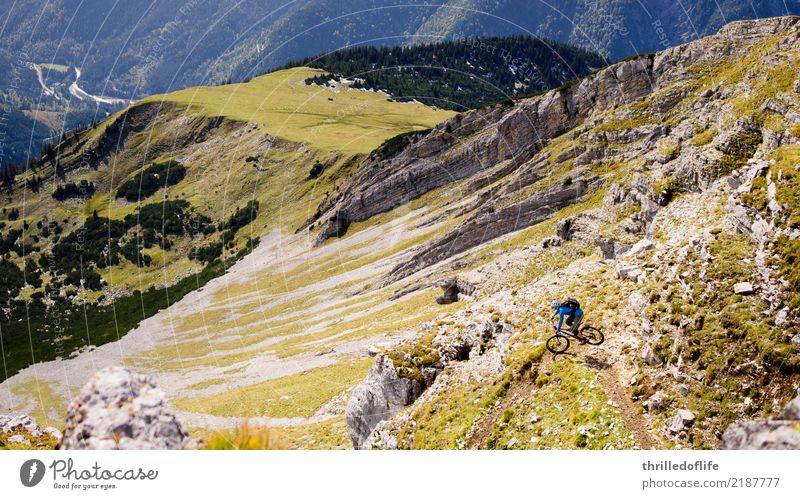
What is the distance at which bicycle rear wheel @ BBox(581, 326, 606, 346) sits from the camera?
26.4 m

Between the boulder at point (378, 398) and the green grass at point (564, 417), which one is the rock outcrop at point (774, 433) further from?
the boulder at point (378, 398)

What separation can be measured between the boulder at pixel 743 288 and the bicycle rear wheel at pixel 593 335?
603 cm

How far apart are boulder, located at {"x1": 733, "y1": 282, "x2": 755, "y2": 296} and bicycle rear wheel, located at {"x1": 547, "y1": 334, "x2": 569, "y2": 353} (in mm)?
7424

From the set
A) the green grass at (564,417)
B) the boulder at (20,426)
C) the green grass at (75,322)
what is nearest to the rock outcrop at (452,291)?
the green grass at (564,417)

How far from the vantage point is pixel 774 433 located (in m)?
13.9

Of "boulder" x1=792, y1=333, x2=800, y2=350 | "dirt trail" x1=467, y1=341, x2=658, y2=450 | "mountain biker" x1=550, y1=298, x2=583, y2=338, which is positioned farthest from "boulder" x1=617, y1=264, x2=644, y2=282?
"boulder" x1=792, y1=333, x2=800, y2=350

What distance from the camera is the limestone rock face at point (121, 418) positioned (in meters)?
14.5

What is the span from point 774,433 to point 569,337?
12885 millimetres

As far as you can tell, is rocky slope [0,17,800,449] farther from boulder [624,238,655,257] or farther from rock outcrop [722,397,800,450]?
rock outcrop [722,397,800,450]

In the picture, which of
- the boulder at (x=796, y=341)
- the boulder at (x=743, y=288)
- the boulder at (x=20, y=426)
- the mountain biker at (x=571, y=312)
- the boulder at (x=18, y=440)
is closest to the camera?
the boulder at (x=796, y=341)

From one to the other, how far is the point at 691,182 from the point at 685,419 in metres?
34.0

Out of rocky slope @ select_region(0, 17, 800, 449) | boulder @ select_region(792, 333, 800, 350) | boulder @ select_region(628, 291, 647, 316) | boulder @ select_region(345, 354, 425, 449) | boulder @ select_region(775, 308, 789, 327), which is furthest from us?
boulder @ select_region(345, 354, 425, 449)

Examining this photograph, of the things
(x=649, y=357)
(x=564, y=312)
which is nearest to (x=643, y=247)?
(x=564, y=312)
